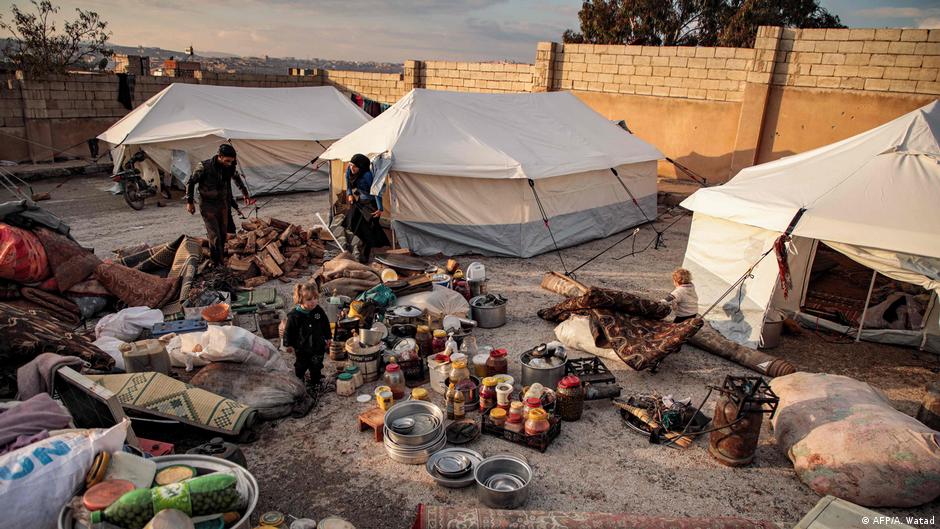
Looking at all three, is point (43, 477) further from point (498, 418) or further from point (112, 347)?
point (498, 418)

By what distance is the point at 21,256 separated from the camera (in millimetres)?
6152

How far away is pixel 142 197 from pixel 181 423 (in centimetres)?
922

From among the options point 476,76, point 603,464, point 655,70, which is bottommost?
point 603,464

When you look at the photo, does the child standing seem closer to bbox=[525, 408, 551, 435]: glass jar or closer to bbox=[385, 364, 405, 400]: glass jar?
bbox=[385, 364, 405, 400]: glass jar

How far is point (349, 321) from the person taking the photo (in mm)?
6039

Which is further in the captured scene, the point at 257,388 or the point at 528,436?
the point at 257,388

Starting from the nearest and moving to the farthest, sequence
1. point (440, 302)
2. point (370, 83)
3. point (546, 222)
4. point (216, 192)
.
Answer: point (440, 302) < point (216, 192) < point (546, 222) < point (370, 83)

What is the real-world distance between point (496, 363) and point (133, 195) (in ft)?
32.6

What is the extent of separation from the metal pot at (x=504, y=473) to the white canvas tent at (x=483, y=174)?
524cm

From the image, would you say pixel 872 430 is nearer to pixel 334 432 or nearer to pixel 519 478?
pixel 519 478

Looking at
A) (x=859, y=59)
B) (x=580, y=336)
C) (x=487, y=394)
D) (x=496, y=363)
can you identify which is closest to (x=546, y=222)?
(x=580, y=336)

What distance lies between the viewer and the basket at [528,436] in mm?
4473

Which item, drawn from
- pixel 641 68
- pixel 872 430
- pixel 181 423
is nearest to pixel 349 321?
pixel 181 423

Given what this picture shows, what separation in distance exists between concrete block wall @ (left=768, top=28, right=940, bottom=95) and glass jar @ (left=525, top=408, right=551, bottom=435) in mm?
10978
